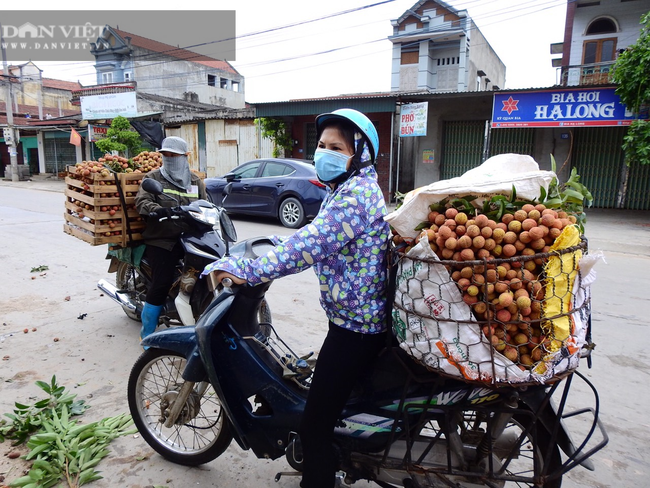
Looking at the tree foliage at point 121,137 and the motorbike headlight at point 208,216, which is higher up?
the tree foliage at point 121,137

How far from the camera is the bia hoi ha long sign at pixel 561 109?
12250 millimetres

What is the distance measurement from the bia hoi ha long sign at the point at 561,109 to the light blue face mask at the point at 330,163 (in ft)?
42.3

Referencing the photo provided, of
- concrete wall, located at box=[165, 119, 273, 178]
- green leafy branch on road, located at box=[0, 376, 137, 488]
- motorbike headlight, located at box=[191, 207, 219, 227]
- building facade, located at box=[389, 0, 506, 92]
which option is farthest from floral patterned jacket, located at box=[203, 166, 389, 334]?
building facade, located at box=[389, 0, 506, 92]

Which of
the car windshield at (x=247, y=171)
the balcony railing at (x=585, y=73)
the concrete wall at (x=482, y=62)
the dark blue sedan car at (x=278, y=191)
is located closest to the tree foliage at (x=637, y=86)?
the balcony railing at (x=585, y=73)

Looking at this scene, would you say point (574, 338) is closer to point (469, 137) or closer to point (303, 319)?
point (303, 319)

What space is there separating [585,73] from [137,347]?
59.7ft

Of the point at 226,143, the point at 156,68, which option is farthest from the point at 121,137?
the point at 156,68

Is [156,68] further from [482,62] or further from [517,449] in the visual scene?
[517,449]

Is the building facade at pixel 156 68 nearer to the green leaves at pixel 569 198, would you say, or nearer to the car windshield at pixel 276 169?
the car windshield at pixel 276 169

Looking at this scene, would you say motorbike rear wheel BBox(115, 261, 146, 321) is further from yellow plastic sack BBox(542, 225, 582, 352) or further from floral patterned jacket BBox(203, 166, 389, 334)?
yellow plastic sack BBox(542, 225, 582, 352)

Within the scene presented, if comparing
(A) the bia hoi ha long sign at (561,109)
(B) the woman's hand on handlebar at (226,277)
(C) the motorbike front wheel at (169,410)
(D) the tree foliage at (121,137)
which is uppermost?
(A) the bia hoi ha long sign at (561,109)

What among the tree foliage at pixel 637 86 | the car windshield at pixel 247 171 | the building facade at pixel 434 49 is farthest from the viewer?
the building facade at pixel 434 49

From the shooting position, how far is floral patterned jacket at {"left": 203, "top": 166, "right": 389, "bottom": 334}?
5.96 ft

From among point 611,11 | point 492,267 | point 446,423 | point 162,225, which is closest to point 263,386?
point 446,423
